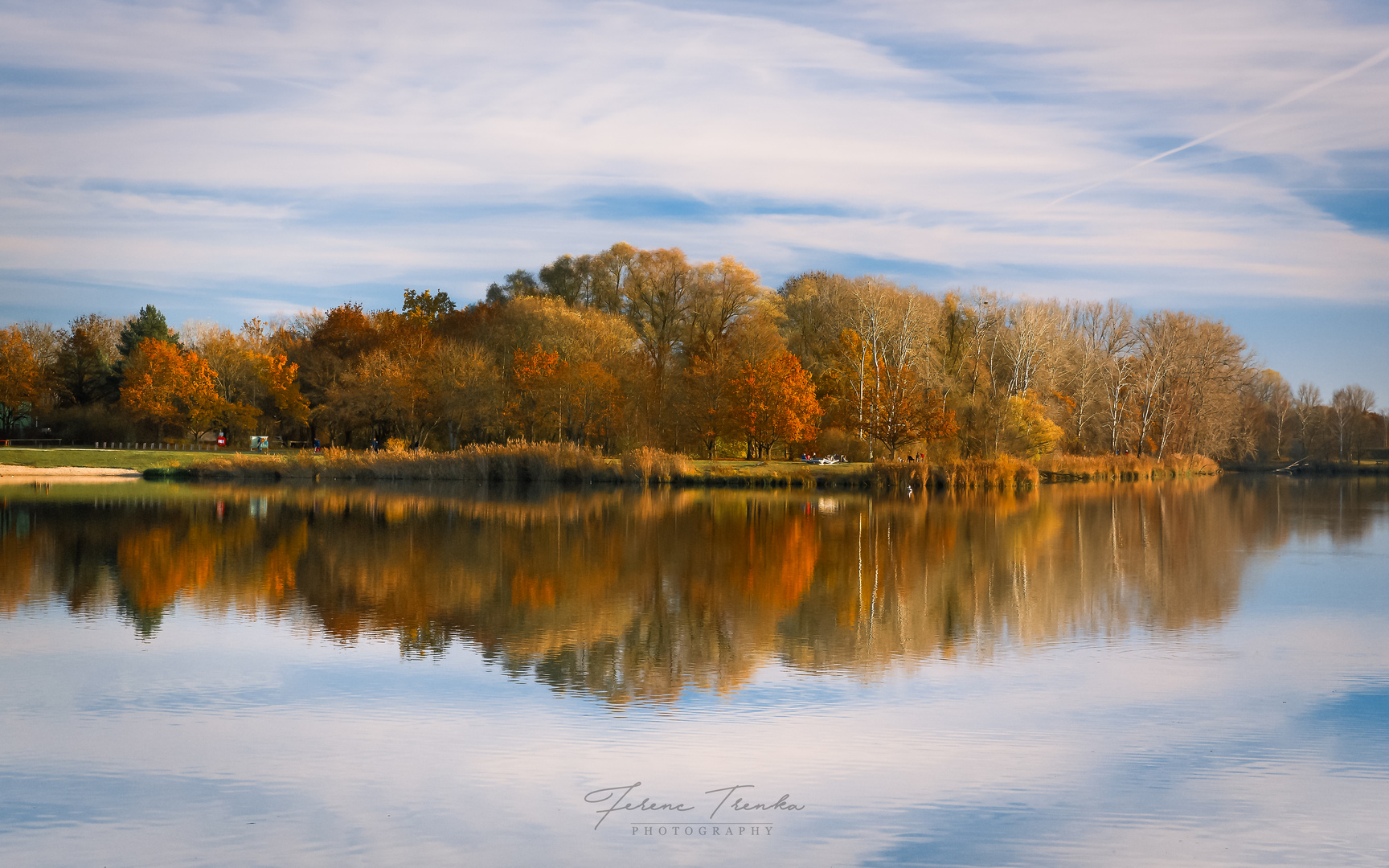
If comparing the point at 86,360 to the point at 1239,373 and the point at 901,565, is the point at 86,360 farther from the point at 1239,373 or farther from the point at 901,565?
the point at 1239,373

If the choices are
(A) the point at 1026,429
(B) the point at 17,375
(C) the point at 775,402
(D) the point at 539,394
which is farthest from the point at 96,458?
(A) the point at 1026,429

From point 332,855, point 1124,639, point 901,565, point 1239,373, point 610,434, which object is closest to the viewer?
point 332,855

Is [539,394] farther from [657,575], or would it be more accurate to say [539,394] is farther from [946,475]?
[657,575]

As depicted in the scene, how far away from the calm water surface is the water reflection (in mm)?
88

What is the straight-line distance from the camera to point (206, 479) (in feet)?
152

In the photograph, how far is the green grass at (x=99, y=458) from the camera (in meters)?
51.0

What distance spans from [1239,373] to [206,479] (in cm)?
6071

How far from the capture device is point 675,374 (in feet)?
189

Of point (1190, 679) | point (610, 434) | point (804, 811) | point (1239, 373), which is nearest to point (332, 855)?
point (804, 811)

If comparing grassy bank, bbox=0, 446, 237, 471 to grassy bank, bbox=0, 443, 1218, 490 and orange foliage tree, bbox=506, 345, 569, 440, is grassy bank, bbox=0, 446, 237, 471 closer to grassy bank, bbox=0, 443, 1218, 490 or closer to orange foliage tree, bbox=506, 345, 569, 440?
grassy bank, bbox=0, 443, 1218, 490

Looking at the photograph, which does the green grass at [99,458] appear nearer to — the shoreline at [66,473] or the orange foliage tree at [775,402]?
the shoreline at [66,473]

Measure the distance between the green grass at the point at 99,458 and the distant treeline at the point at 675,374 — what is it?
8713mm

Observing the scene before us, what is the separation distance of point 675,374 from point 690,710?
164 feet

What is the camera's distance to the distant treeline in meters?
50.1
